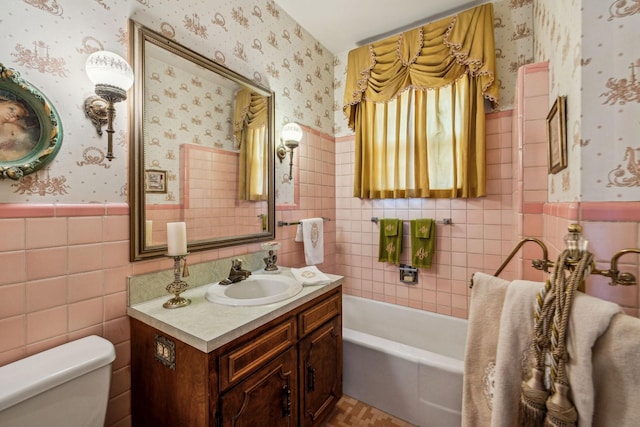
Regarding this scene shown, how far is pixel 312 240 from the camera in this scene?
2117mm

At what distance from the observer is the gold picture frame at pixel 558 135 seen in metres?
0.94

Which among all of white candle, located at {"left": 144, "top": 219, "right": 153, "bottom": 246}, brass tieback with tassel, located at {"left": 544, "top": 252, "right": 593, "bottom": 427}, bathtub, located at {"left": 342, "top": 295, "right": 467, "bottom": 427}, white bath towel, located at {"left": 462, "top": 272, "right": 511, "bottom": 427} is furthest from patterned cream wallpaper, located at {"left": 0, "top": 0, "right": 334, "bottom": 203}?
bathtub, located at {"left": 342, "top": 295, "right": 467, "bottom": 427}

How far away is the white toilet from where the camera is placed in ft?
2.44

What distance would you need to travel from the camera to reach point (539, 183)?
1386 millimetres

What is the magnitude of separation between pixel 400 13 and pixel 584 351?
2.30m

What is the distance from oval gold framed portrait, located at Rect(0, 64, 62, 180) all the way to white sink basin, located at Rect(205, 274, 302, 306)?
81cm

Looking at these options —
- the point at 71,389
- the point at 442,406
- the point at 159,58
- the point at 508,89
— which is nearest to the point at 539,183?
the point at 508,89

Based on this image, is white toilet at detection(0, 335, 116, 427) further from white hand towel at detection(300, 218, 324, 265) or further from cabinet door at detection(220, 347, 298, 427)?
white hand towel at detection(300, 218, 324, 265)

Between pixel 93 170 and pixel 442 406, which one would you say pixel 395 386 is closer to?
pixel 442 406

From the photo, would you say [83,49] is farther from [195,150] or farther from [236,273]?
[236,273]

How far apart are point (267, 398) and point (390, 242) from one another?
1528mm

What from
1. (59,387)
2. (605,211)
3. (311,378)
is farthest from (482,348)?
(59,387)

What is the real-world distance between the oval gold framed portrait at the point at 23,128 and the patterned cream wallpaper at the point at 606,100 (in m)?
1.73

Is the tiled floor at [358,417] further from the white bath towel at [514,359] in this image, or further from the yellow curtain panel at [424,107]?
the yellow curtain panel at [424,107]
